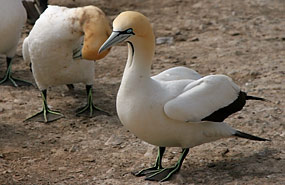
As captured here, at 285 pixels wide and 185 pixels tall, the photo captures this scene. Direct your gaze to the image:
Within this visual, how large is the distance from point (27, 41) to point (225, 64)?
2.45 metres

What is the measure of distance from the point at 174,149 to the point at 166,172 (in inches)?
25.2

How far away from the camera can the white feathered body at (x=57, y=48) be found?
6.20 metres

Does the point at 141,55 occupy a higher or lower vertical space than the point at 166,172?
higher

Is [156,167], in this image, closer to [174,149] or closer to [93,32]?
[174,149]

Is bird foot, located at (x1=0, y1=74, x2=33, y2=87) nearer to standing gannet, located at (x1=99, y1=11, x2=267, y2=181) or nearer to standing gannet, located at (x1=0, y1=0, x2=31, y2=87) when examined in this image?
standing gannet, located at (x1=0, y1=0, x2=31, y2=87)

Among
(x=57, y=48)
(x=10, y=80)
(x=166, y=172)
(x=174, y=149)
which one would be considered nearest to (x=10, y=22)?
(x=10, y=80)

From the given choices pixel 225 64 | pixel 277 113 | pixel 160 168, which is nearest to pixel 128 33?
pixel 160 168

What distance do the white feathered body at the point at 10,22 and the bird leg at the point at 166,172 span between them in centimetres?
323

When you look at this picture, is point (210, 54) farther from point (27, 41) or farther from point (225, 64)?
point (27, 41)

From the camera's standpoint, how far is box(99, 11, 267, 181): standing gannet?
4.90 meters

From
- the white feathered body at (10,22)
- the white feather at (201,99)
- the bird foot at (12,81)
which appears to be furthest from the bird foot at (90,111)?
the white feather at (201,99)

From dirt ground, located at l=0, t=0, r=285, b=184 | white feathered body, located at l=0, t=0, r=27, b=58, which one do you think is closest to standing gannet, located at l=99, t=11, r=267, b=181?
Result: dirt ground, located at l=0, t=0, r=285, b=184

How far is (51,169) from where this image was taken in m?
5.57

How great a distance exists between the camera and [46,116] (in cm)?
673
